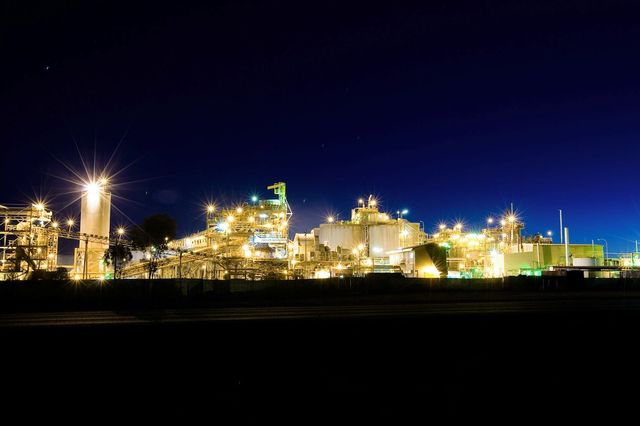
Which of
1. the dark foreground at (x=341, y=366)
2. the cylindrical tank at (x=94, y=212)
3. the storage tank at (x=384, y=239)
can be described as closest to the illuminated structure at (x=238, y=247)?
the cylindrical tank at (x=94, y=212)

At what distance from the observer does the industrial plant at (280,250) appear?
169 ft

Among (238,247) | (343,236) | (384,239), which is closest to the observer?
(238,247)

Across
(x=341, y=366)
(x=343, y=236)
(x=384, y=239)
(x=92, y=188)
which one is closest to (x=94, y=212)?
(x=92, y=188)

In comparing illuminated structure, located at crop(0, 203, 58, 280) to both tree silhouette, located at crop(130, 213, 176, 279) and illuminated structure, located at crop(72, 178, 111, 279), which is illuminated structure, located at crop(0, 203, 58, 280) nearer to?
illuminated structure, located at crop(72, 178, 111, 279)

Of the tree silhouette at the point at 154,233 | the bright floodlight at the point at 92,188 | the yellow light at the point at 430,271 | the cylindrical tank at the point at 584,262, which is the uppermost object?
the bright floodlight at the point at 92,188

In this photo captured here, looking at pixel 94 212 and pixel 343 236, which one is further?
pixel 343 236

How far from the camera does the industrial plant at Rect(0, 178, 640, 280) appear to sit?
5144 centimetres

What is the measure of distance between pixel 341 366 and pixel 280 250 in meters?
51.6

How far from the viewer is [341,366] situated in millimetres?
10320

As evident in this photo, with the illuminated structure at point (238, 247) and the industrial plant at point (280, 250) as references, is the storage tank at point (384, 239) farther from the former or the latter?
the illuminated structure at point (238, 247)

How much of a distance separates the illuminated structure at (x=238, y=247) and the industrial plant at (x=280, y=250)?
138 millimetres

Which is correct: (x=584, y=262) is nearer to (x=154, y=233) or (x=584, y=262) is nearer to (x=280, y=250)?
(x=280, y=250)

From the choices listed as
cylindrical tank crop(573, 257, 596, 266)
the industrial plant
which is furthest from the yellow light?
A: cylindrical tank crop(573, 257, 596, 266)

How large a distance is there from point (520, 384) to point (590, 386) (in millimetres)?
1319
